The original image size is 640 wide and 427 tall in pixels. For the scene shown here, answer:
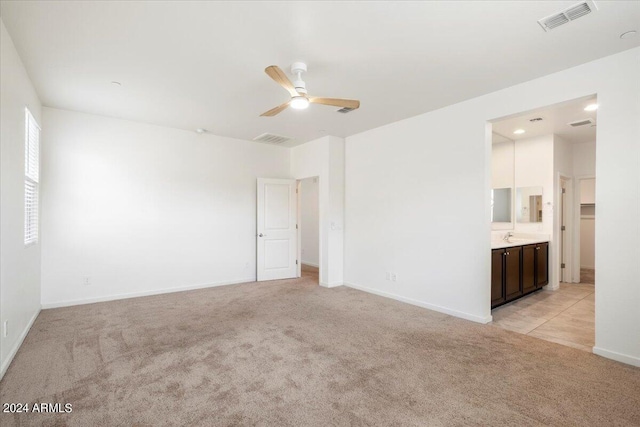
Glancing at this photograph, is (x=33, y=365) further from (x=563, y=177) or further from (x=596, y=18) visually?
(x=563, y=177)

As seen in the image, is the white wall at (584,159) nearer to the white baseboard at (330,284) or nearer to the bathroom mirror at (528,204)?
the bathroom mirror at (528,204)

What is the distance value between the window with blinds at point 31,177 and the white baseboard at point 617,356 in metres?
5.93

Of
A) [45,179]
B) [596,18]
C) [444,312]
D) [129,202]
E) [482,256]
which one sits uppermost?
[596,18]

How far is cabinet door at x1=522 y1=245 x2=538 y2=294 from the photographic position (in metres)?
4.76

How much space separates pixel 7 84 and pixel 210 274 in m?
3.81

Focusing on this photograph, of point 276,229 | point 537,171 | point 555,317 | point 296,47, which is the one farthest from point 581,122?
point 276,229

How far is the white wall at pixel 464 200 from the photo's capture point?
2.75 metres

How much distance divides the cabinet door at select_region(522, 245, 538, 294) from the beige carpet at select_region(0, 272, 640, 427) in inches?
68.7

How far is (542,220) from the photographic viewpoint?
18.4ft

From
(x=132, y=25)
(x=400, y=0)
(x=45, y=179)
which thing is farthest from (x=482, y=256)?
(x=45, y=179)

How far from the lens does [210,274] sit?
5.62m

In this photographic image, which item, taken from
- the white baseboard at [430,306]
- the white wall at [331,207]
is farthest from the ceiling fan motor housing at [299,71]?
the white baseboard at [430,306]

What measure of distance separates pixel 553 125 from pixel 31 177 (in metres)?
7.42

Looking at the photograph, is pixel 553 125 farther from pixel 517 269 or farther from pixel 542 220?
pixel 517 269
